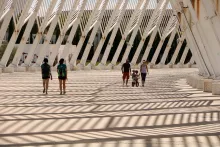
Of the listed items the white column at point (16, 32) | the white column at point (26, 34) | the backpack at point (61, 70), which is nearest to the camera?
the backpack at point (61, 70)

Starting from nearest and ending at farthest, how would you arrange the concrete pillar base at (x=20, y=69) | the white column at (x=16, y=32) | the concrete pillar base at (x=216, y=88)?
the concrete pillar base at (x=216, y=88) → the white column at (x=16, y=32) → the concrete pillar base at (x=20, y=69)

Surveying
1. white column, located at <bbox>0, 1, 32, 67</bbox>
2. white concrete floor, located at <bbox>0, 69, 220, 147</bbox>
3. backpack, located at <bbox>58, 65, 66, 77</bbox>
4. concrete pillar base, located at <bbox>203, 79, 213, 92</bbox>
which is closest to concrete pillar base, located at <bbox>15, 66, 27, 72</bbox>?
white column, located at <bbox>0, 1, 32, 67</bbox>

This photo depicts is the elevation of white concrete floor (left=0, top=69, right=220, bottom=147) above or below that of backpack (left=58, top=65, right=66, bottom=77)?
below

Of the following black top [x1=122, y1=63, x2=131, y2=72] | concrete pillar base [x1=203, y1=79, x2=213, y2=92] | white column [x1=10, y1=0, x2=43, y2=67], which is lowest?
concrete pillar base [x1=203, y1=79, x2=213, y2=92]

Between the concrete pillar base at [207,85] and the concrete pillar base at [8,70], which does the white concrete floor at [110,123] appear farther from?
the concrete pillar base at [8,70]

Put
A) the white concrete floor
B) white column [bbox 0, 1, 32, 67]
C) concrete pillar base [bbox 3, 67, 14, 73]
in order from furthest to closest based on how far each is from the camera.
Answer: concrete pillar base [bbox 3, 67, 14, 73] → white column [bbox 0, 1, 32, 67] → the white concrete floor

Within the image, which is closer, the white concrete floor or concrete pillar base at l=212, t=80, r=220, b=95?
the white concrete floor

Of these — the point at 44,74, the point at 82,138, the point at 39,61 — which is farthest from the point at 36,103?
the point at 39,61

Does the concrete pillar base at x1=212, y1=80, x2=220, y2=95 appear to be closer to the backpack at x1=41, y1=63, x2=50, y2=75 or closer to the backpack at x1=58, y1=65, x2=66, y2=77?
the backpack at x1=58, y1=65, x2=66, y2=77

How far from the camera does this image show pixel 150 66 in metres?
46.3

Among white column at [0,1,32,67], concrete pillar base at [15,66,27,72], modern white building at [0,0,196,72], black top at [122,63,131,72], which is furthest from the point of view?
concrete pillar base at [15,66,27,72]

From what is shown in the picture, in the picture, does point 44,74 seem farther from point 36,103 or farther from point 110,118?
point 110,118

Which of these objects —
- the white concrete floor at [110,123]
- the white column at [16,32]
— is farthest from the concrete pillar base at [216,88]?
the white column at [16,32]

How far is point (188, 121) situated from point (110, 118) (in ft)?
4.29
